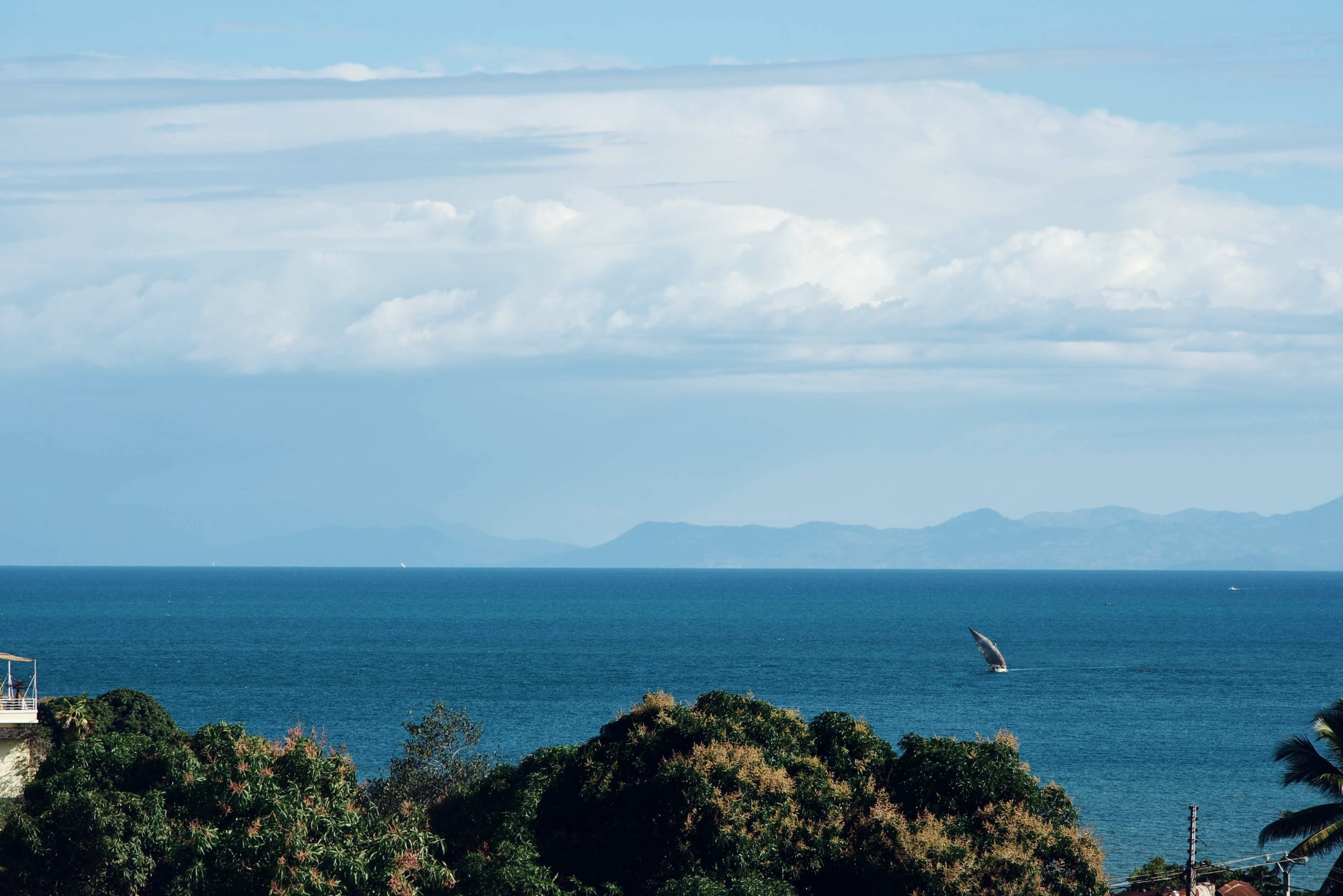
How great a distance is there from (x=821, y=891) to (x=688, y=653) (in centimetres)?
14951

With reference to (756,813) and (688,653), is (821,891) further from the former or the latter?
(688,653)

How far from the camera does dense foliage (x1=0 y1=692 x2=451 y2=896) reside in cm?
2702

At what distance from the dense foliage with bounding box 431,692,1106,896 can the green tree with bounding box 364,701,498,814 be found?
19.8m

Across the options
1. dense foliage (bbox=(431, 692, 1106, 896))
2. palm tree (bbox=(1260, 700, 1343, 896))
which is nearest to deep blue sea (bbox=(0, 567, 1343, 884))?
palm tree (bbox=(1260, 700, 1343, 896))

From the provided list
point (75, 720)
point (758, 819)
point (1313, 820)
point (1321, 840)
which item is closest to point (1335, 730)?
point (1313, 820)

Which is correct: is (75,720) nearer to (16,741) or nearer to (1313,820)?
(16,741)

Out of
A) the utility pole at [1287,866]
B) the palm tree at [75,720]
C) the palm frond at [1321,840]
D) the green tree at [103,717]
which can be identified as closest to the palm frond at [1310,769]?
the palm frond at [1321,840]

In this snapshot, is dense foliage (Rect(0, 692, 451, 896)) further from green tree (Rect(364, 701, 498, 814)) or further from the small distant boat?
the small distant boat

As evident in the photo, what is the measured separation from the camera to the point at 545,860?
33.7 metres

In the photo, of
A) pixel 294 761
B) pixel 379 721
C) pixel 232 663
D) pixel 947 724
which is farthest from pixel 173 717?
pixel 294 761

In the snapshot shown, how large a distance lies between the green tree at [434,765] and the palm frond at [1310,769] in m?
29.0

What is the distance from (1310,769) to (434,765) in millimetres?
32738

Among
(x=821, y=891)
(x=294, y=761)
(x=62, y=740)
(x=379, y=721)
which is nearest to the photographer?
(x=294, y=761)

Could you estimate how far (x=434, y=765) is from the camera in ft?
191
